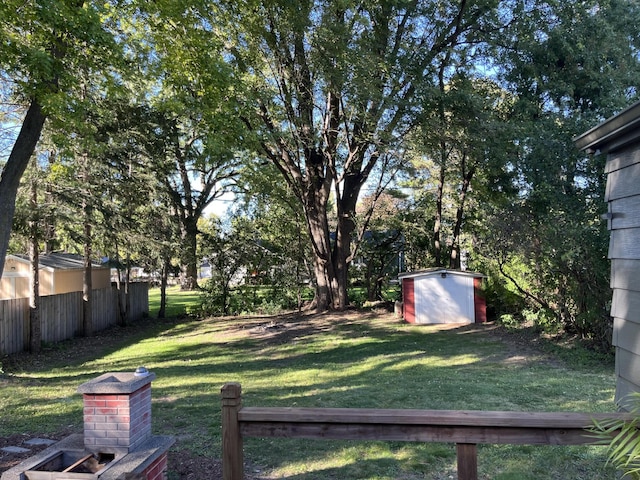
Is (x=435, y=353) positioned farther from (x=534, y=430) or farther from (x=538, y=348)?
(x=534, y=430)

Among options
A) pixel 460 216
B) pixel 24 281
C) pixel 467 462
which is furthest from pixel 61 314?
pixel 467 462

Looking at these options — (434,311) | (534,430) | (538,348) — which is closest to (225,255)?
(434,311)

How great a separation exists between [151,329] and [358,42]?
12.0m

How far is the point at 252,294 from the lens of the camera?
19.2m

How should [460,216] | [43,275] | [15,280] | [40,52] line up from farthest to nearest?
[460,216] < [15,280] < [43,275] < [40,52]

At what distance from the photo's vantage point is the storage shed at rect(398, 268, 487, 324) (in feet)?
48.2

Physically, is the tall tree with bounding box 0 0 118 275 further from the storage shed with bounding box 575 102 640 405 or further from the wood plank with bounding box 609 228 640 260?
the wood plank with bounding box 609 228 640 260

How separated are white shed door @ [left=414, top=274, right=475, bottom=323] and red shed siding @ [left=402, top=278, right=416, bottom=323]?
143mm

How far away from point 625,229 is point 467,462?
1.92 m

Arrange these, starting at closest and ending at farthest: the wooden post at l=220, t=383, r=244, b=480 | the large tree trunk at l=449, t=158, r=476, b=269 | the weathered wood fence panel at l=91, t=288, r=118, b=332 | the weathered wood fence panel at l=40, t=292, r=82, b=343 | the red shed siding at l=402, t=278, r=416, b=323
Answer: the wooden post at l=220, t=383, r=244, b=480
the weathered wood fence panel at l=40, t=292, r=82, b=343
the red shed siding at l=402, t=278, r=416, b=323
the large tree trunk at l=449, t=158, r=476, b=269
the weathered wood fence panel at l=91, t=288, r=118, b=332

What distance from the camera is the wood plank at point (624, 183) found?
2.97 m

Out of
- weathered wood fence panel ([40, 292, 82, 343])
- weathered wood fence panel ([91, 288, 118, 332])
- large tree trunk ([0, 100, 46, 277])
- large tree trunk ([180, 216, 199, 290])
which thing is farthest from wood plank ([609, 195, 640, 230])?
weathered wood fence panel ([91, 288, 118, 332])

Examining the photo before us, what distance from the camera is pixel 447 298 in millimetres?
14805

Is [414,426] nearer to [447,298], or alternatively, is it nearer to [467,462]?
[467,462]
